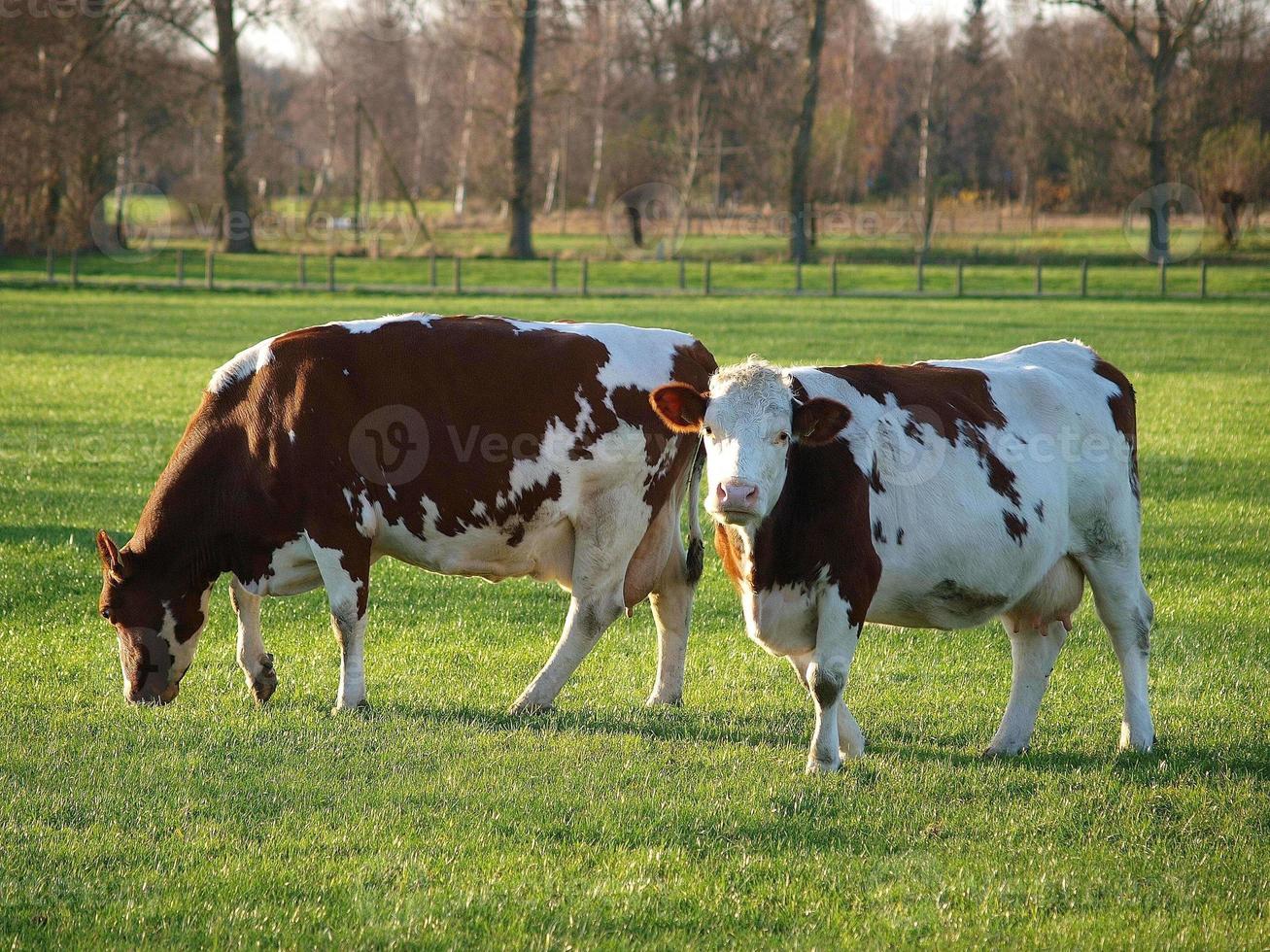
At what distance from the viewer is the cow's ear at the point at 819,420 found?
5.89m

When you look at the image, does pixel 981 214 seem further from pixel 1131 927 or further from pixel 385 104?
pixel 1131 927

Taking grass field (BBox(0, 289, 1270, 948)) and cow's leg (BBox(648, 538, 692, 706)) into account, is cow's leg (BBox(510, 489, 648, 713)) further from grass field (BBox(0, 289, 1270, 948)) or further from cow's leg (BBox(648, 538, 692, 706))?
cow's leg (BBox(648, 538, 692, 706))

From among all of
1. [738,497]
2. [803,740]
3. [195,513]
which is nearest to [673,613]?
[803,740]

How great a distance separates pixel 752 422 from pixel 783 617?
0.92m

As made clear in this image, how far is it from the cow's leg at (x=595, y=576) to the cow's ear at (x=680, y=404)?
1.03 meters

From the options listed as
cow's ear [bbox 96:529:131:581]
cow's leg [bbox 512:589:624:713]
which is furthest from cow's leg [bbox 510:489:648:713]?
cow's ear [bbox 96:529:131:581]

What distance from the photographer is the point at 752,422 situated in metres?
5.84

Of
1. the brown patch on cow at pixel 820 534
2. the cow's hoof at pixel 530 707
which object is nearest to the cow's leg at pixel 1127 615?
the brown patch on cow at pixel 820 534

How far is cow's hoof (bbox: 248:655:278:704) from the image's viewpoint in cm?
708

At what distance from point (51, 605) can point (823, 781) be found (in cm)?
569

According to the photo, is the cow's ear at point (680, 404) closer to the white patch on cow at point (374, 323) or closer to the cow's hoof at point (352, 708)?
the white patch on cow at point (374, 323)

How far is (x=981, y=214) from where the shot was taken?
72.8 m

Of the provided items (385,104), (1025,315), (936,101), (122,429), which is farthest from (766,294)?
(385,104)

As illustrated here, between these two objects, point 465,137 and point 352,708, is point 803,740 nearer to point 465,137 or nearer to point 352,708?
point 352,708
